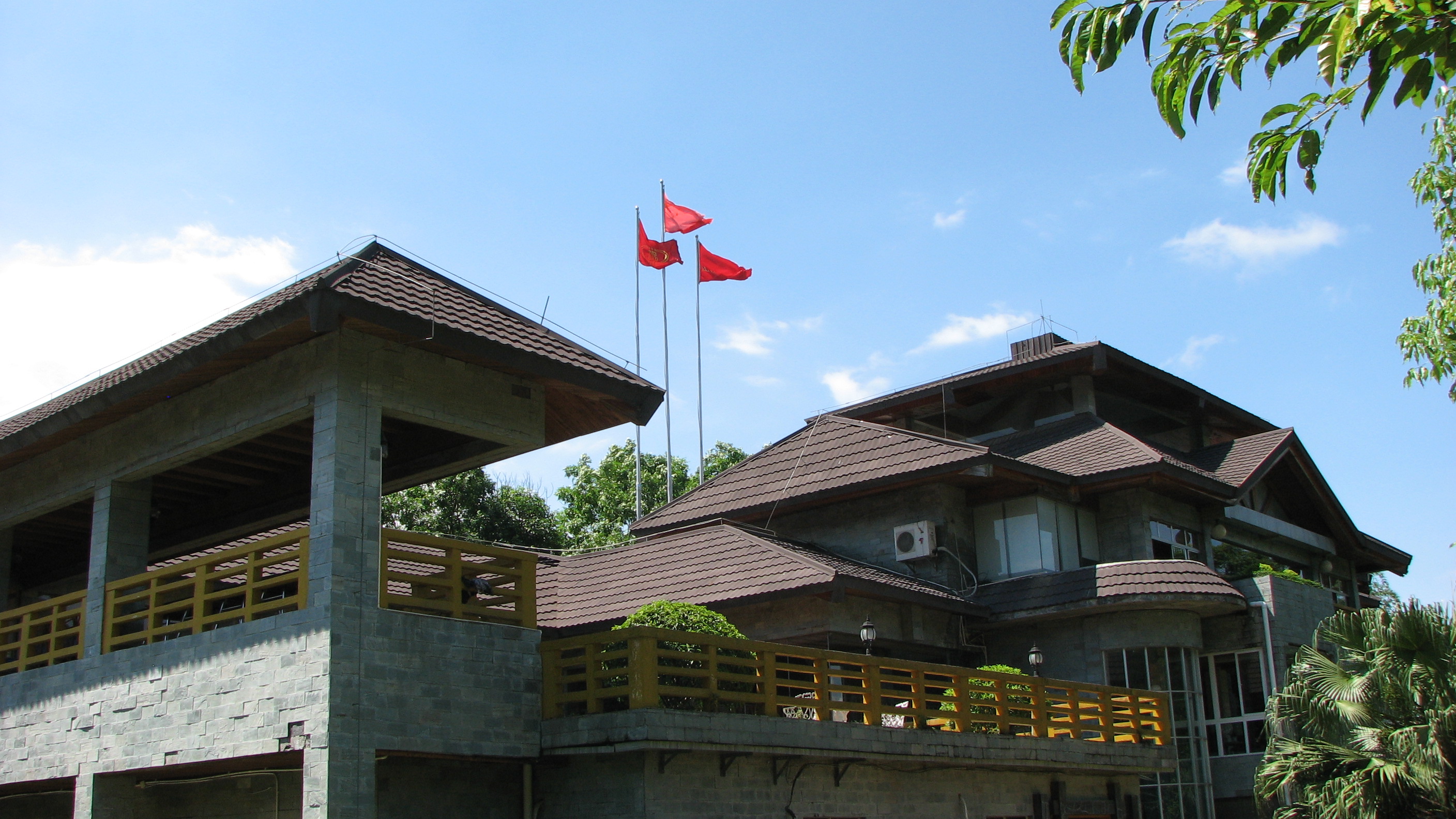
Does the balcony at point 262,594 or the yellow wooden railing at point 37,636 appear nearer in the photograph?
the balcony at point 262,594

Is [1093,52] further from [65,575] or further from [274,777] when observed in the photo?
[65,575]

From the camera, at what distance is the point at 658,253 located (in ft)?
126

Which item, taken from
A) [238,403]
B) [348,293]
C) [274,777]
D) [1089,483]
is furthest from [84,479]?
[1089,483]

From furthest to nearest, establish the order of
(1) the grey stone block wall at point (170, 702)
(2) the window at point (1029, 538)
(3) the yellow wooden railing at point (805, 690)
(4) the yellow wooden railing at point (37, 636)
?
1. (2) the window at point (1029, 538)
2. (4) the yellow wooden railing at point (37, 636)
3. (3) the yellow wooden railing at point (805, 690)
4. (1) the grey stone block wall at point (170, 702)

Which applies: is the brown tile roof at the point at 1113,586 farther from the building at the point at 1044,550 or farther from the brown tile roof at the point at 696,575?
the brown tile roof at the point at 696,575

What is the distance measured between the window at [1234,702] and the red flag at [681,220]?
19289 mm

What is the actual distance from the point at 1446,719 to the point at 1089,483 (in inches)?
336

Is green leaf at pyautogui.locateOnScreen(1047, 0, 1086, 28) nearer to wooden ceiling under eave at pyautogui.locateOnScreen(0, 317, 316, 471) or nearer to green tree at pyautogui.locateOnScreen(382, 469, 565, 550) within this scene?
wooden ceiling under eave at pyautogui.locateOnScreen(0, 317, 316, 471)

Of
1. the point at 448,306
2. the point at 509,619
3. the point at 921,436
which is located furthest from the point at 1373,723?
the point at 448,306

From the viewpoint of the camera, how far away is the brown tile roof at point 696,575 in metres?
20.2

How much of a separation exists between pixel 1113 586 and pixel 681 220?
63.3 feet

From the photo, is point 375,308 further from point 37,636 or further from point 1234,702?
point 1234,702

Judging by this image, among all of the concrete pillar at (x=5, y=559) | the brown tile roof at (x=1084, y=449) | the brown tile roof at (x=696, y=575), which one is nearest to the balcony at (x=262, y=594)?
the concrete pillar at (x=5, y=559)

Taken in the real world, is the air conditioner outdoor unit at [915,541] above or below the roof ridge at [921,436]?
below
